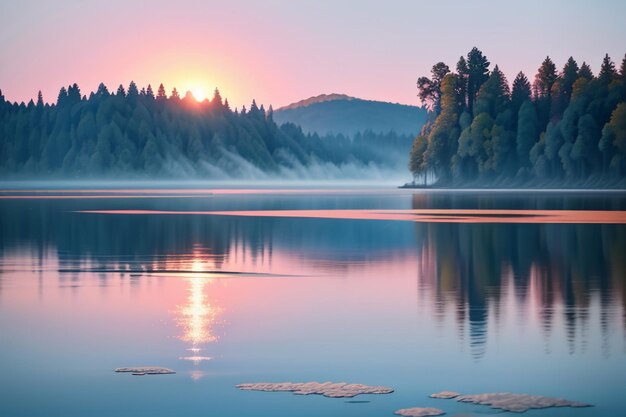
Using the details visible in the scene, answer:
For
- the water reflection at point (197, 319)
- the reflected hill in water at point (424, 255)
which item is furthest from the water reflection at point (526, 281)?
the water reflection at point (197, 319)

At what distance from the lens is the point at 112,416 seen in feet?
52.5

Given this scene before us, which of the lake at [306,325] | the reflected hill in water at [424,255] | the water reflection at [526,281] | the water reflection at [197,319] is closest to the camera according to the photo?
the lake at [306,325]

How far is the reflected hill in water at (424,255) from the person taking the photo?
27.2m

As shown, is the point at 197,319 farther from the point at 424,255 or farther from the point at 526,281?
the point at 424,255

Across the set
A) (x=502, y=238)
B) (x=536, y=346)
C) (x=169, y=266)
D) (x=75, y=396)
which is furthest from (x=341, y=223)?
(x=75, y=396)

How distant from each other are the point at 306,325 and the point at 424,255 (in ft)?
66.8

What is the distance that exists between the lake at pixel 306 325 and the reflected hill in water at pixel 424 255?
14 centimetres

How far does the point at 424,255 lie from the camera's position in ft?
145

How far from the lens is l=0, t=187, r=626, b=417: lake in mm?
17375

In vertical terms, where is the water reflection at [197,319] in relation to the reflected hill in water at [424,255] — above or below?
below

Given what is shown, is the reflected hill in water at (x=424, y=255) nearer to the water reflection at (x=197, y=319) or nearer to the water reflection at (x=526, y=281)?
the water reflection at (x=526, y=281)

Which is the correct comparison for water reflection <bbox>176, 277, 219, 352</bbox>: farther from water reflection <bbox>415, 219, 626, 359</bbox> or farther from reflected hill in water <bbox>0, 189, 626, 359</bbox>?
water reflection <bbox>415, 219, 626, 359</bbox>

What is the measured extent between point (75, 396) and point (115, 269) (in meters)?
21.0

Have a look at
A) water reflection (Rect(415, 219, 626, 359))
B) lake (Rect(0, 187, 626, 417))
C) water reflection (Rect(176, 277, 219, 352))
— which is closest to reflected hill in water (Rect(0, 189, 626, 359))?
water reflection (Rect(415, 219, 626, 359))
